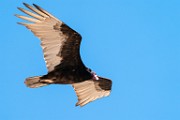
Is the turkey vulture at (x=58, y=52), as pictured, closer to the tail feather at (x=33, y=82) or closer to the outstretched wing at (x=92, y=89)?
the tail feather at (x=33, y=82)

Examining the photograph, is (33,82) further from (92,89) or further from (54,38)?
(92,89)

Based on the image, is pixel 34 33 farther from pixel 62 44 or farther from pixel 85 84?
pixel 85 84

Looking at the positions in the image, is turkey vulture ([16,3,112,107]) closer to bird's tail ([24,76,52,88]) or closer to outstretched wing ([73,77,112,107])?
bird's tail ([24,76,52,88])

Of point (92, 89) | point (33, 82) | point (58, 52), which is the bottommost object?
point (33, 82)

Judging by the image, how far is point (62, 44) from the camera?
13.1 m

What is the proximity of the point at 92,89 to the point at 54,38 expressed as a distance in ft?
7.65

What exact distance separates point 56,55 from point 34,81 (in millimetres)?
758

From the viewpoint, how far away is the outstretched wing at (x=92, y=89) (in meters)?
14.5

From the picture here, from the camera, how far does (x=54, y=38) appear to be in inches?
508

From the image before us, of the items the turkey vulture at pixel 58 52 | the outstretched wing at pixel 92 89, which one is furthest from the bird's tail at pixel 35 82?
the outstretched wing at pixel 92 89

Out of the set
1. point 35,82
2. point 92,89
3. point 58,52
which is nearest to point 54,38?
point 58,52

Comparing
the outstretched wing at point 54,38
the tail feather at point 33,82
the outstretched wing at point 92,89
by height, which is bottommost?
the tail feather at point 33,82

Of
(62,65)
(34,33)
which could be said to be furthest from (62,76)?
(34,33)

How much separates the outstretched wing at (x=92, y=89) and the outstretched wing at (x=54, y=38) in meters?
1.40
